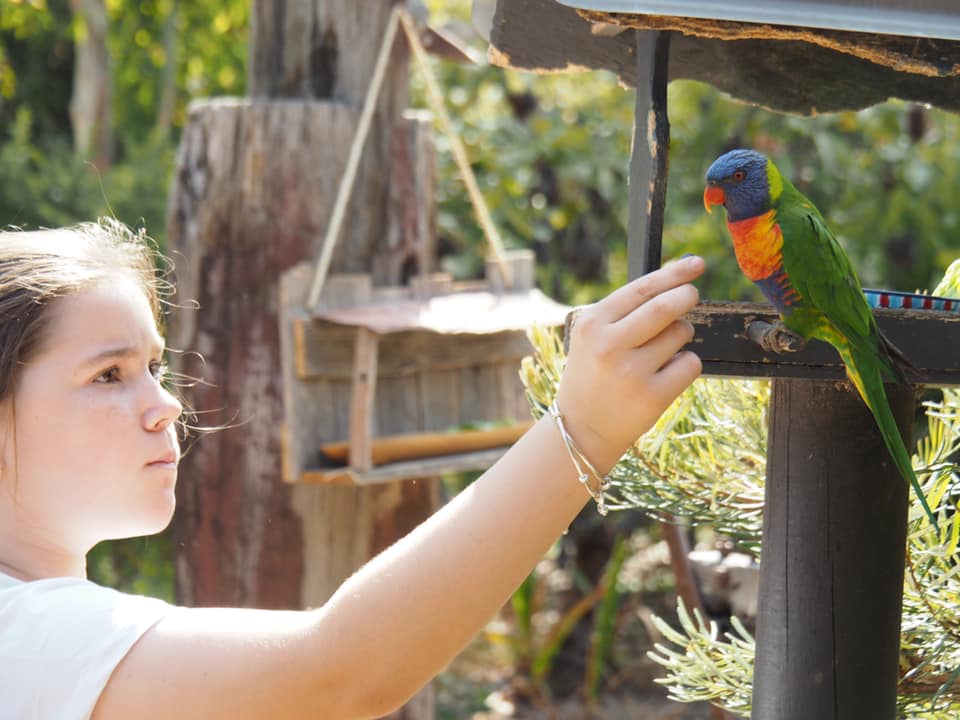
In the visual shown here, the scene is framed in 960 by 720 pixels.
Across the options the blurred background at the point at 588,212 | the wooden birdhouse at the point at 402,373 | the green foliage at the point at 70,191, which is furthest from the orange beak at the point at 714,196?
the green foliage at the point at 70,191

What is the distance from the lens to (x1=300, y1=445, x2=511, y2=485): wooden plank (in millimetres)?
2352

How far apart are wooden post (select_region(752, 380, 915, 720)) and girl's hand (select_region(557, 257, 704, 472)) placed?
0.30m

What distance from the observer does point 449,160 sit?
4.40 metres

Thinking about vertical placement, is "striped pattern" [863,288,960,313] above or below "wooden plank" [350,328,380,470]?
above

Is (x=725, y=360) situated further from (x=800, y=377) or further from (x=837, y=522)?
(x=837, y=522)

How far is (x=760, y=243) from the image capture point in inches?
39.0

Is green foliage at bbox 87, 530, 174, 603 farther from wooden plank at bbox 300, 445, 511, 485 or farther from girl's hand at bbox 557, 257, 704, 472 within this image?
girl's hand at bbox 557, 257, 704, 472

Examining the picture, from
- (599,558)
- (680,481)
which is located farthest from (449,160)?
(680,481)

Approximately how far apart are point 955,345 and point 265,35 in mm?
2072

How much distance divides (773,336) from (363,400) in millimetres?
1427

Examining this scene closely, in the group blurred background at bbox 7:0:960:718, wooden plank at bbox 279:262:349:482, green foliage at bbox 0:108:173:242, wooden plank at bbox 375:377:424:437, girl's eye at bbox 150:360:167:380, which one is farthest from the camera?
green foliage at bbox 0:108:173:242

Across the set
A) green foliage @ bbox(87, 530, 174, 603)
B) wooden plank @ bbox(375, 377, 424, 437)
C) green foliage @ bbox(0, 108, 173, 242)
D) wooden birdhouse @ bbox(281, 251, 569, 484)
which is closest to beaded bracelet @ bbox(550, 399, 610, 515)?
wooden birdhouse @ bbox(281, 251, 569, 484)

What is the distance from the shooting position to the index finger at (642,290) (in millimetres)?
853

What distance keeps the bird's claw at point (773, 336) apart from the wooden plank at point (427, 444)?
1.47m
